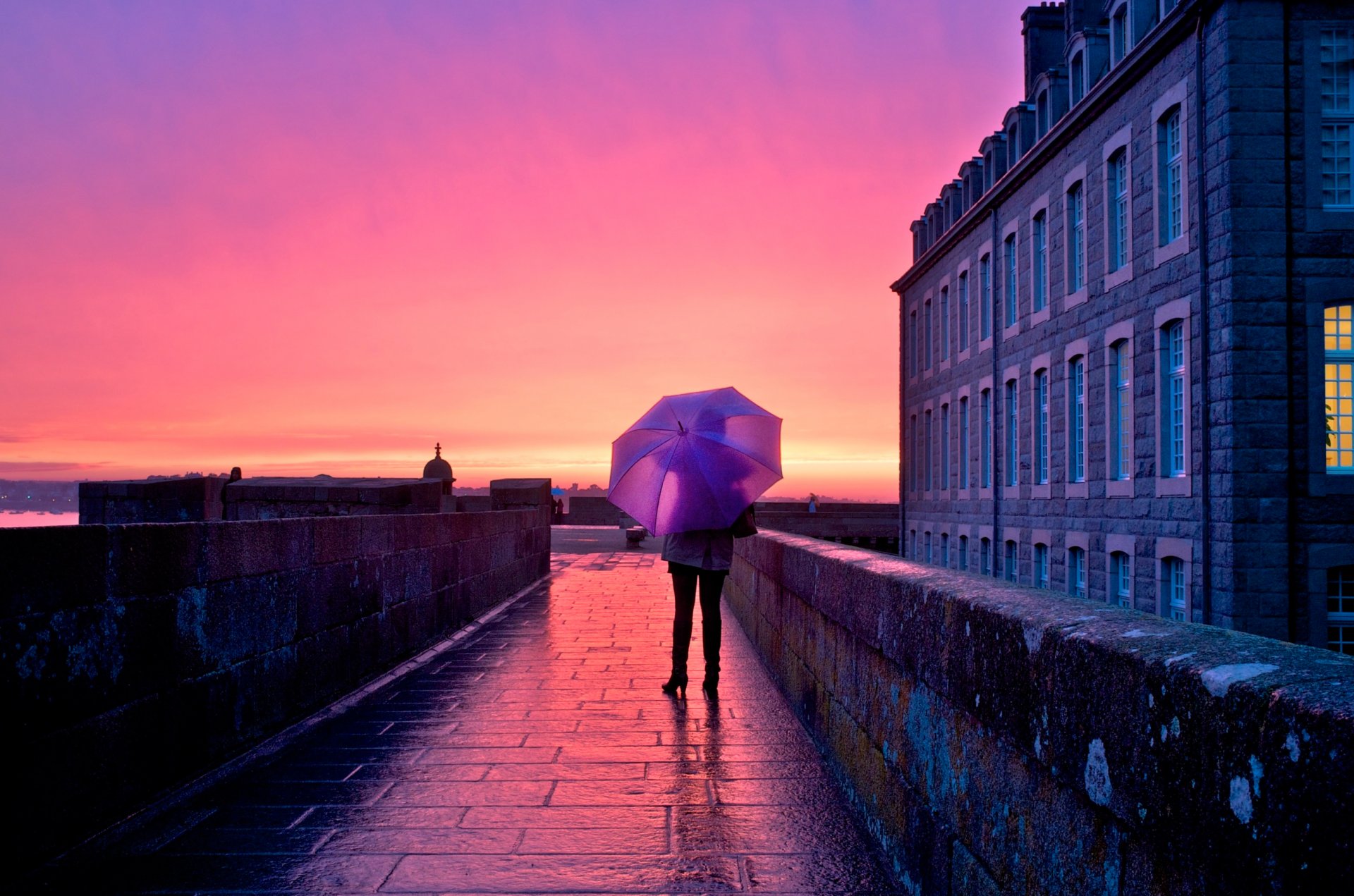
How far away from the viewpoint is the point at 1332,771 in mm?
1491

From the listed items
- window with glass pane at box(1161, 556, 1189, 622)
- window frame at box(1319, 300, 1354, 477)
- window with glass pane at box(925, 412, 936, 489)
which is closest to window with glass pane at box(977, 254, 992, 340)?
window with glass pane at box(925, 412, 936, 489)

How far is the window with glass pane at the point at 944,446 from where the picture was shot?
33125 mm

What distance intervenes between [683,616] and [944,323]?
27040 millimetres

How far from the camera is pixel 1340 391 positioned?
668 inches

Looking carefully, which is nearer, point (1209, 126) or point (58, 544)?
point (58, 544)

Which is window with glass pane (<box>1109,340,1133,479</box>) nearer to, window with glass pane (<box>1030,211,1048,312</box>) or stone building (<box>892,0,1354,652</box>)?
stone building (<box>892,0,1354,652</box>)

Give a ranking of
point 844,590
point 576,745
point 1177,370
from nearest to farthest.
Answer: point 844,590 → point 576,745 → point 1177,370

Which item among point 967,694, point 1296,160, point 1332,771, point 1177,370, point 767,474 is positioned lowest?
point 967,694

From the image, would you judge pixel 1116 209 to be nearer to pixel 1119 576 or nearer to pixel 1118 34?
pixel 1118 34

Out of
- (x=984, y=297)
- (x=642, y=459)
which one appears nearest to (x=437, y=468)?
(x=984, y=297)

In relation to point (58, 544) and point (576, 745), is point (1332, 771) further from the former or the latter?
point (576, 745)

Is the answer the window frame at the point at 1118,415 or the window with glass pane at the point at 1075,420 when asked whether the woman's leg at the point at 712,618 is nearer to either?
the window frame at the point at 1118,415

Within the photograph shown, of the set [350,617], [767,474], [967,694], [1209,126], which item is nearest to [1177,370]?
[1209,126]

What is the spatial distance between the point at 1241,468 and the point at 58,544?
16418 millimetres
